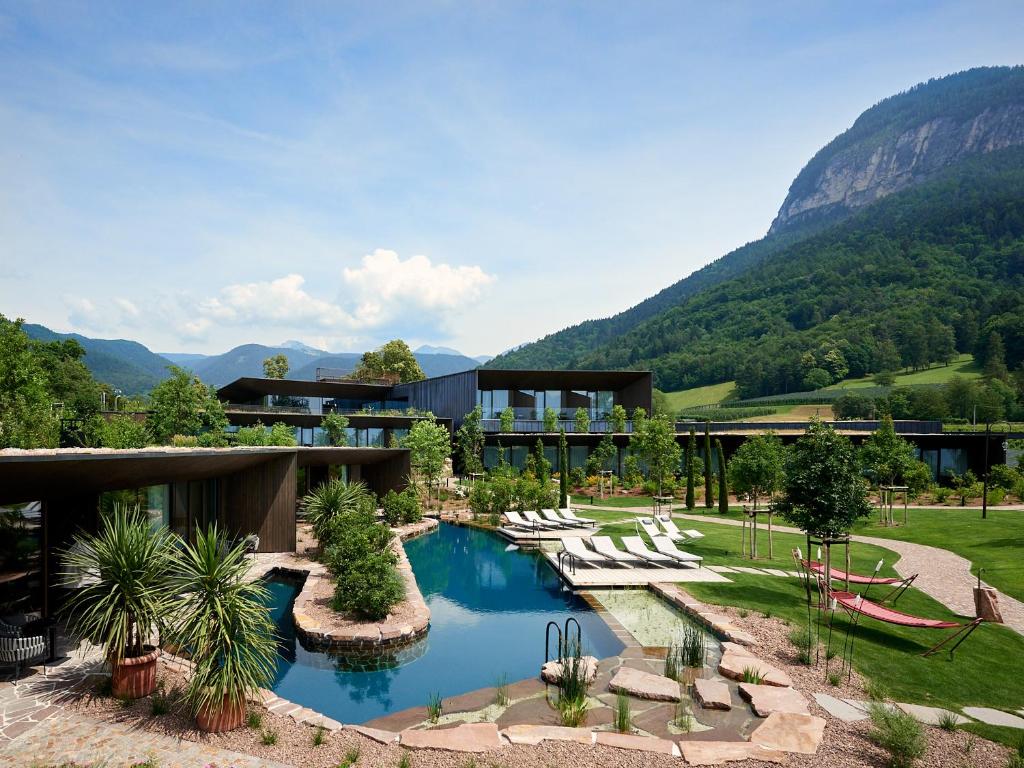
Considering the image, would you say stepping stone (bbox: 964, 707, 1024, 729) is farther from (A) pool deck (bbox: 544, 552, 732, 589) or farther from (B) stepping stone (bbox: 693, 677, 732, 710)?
(A) pool deck (bbox: 544, 552, 732, 589)

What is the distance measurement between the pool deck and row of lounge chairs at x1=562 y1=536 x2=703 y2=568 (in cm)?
28

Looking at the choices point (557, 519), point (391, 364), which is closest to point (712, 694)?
point (557, 519)

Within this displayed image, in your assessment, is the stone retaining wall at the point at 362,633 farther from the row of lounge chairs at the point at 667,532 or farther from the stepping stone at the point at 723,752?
the row of lounge chairs at the point at 667,532

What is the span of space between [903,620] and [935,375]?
69.8m

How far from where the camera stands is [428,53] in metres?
18.3

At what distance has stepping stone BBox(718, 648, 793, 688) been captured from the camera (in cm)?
760

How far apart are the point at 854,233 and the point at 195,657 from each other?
10724 cm

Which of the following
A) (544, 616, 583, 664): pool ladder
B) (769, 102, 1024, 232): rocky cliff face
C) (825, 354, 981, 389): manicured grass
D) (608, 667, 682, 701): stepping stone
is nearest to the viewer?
(608, 667, 682, 701): stepping stone

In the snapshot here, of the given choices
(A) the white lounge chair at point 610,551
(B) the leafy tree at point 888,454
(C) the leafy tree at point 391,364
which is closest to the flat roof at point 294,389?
(C) the leafy tree at point 391,364

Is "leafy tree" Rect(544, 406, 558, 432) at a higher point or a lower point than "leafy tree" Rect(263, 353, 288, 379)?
lower

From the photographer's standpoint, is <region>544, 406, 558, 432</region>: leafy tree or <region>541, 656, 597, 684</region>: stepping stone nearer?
<region>541, 656, 597, 684</region>: stepping stone

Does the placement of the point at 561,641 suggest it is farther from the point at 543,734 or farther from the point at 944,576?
the point at 944,576

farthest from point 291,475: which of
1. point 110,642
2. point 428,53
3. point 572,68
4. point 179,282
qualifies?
point 179,282

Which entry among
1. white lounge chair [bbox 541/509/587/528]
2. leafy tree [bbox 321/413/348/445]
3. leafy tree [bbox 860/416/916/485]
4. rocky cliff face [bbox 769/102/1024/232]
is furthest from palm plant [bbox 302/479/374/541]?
rocky cliff face [bbox 769/102/1024/232]
